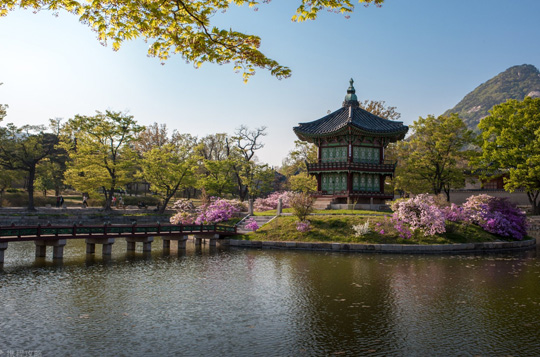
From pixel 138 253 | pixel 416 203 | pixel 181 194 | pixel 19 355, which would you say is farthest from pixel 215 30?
pixel 181 194

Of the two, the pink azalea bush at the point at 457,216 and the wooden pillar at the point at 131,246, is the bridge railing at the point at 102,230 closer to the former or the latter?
the wooden pillar at the point at 131,246

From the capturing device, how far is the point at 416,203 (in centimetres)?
3191

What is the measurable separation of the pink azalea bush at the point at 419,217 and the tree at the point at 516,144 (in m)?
20.7

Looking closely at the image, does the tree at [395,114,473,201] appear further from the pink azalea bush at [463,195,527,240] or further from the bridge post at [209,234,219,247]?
the bridge post at [209,234,219,247]

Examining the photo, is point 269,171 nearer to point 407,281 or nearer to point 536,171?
point 536,171

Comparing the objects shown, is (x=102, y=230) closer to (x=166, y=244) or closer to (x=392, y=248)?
(x=166, y=244)

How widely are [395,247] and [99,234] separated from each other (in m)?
21.4

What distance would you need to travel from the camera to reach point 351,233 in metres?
32.0

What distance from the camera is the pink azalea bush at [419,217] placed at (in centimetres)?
3089

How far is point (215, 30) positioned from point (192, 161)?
4709cm

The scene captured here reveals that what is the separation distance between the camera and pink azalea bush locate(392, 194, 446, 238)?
30.9m

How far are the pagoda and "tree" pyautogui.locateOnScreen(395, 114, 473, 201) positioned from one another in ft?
11.3

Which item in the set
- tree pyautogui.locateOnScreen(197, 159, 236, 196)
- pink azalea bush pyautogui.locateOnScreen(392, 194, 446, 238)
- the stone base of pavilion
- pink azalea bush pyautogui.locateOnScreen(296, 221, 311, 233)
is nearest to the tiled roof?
the stone base of pavilion

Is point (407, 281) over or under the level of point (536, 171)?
under
